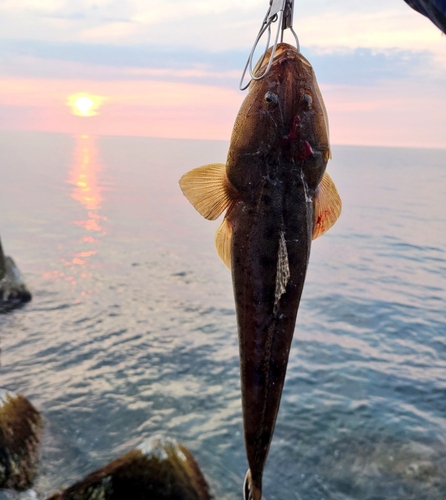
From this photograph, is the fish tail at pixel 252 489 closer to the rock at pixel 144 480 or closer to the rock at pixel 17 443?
the rock at pixel 144 480

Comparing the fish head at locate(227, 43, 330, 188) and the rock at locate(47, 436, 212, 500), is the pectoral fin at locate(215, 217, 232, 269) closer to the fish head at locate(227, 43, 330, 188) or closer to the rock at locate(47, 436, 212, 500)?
the fish head at locate(227, 43, 330, 188)

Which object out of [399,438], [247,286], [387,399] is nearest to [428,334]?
[387,399]

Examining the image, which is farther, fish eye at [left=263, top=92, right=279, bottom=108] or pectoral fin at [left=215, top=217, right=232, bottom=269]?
pectoral fin at [left=215, top=217, right=232, bottom=269]

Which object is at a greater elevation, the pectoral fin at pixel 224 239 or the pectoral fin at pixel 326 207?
the pectoral fin at pixel 326 207

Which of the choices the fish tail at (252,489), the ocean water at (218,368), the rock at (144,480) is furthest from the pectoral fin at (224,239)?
the ocean water at (218,368)

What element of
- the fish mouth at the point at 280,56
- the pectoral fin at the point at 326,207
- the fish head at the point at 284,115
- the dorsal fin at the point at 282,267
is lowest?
the dorsal fin at the point at 282,267

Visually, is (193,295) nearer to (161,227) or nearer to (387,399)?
(387,399)

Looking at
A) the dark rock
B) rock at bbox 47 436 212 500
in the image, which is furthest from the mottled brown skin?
the dark rock

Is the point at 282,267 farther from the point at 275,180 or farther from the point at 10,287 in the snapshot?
the point at 10,287
